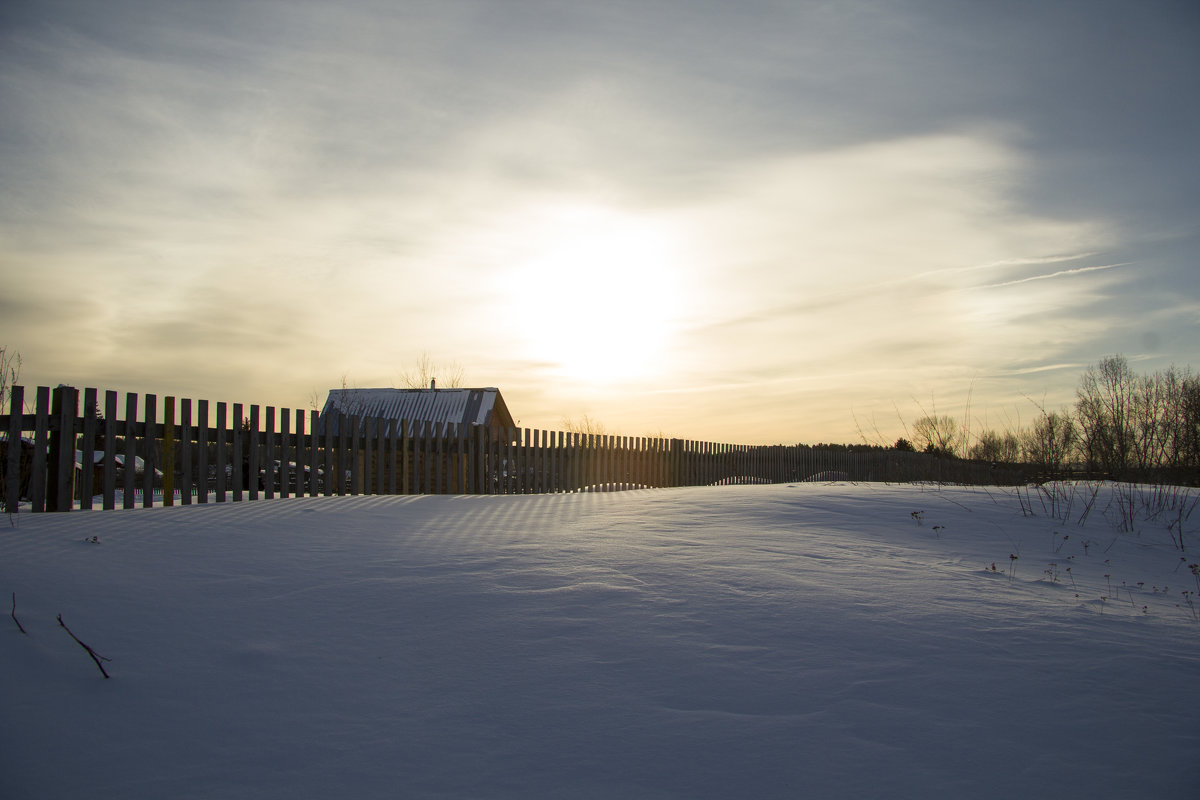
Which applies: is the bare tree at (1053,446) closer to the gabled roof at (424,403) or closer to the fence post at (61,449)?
the fence post at (61,449)

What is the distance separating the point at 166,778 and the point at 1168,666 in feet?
11.4

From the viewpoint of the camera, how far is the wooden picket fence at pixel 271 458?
6.40 meters

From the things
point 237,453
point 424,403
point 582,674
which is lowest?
point 582,674

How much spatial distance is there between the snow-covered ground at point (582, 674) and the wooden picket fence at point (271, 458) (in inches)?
89.4

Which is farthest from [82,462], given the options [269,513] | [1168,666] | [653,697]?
[1168,666]

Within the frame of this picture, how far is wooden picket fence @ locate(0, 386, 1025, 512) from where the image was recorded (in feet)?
21.0

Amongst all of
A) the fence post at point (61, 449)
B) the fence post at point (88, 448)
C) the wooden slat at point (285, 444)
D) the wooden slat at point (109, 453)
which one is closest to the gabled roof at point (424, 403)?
the wooden slat at point (285, 444)

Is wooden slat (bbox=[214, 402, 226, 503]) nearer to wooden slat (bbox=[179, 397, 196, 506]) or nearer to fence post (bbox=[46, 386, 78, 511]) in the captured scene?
wooden slat (bbox=[179, 397, 196, 506])

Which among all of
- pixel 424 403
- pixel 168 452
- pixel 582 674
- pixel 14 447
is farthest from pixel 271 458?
pixel 424 403

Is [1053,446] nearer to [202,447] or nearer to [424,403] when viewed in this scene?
[202,447]

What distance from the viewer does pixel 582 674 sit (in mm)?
2549

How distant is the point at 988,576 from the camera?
424cm

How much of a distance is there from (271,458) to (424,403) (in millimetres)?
20889

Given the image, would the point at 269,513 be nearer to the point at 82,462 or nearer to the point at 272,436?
the point at 82,462
